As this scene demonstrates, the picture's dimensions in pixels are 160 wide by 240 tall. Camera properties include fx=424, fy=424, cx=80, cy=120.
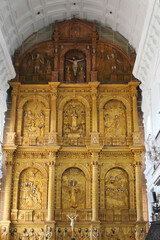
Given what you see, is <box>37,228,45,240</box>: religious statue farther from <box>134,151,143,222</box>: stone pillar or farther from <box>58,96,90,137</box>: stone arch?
<box>58,96,90,137</box>: stone arch

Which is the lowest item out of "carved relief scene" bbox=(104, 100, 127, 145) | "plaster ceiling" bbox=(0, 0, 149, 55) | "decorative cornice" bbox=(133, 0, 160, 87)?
"carved relief scene" bbox=(104, 100, 127, 145)

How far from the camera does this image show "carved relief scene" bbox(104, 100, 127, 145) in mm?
24609

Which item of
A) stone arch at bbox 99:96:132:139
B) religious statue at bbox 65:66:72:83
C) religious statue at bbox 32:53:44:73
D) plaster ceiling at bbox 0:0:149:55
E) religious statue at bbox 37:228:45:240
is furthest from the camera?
religious statue at bbox 32:53:44:73

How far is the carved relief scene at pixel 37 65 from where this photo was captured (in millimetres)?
26233

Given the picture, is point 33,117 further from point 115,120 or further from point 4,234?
point 4,234

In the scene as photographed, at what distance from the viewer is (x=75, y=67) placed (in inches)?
1036

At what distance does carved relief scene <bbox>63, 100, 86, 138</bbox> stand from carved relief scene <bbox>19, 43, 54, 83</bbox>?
2.28m

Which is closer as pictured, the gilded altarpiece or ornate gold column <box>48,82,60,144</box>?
the gilded altarpiece

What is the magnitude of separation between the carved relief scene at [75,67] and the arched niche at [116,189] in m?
6.08

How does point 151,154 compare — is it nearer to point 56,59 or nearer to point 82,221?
point 82,221

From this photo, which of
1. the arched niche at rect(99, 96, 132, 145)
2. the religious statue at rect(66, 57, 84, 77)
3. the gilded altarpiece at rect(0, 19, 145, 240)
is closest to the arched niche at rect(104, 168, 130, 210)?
the gilded altarpiece at rect(0, 19, 145, 240)

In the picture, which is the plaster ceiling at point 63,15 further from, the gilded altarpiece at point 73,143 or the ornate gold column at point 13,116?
the ornate gold column at point 13,116

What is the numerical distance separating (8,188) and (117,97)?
330 inches

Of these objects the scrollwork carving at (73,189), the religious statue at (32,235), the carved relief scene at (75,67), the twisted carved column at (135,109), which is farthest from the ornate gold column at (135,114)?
the religious statue at (32,235)
